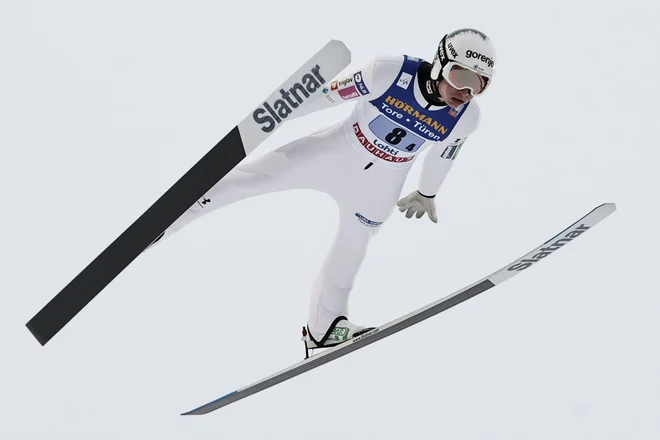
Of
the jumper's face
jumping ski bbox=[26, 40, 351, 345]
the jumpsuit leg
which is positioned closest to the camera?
jumping ski bbox=[26, 40, 351, 345]

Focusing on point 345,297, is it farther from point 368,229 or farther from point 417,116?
point 417,116

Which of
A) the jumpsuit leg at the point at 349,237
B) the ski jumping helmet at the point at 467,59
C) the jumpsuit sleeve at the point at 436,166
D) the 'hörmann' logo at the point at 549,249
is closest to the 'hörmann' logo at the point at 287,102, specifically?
the ski jumping helmet at the point at 467,59

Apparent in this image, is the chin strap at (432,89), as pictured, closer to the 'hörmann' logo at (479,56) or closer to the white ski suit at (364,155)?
the white ski suit at (364,155)

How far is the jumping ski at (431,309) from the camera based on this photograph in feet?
11.2

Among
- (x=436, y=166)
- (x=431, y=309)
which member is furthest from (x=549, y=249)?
(x=436, y=166)

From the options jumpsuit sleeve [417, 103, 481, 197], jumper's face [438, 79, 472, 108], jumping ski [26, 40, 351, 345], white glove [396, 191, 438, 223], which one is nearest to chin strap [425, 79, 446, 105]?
jumper's face [438, 79, 472, 108]

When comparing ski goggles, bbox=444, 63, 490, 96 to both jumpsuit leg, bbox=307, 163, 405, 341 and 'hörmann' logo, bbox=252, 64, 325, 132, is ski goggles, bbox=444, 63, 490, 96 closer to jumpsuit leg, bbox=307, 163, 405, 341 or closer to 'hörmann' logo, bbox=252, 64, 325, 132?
jumpsuit leg, bbox=307, 163, 405, 341

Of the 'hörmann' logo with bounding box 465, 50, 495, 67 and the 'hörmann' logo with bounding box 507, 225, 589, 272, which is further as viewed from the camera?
the 'hörmann' logo with bounding box 507, 225, 589, 272

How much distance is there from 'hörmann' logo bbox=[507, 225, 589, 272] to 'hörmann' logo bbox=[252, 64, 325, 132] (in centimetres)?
110

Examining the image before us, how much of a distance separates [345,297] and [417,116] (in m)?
0.84

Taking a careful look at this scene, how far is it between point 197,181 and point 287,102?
1.25 feet

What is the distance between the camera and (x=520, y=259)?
3.53m

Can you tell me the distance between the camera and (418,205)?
3.99 meters

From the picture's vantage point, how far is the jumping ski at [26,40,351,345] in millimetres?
2785
